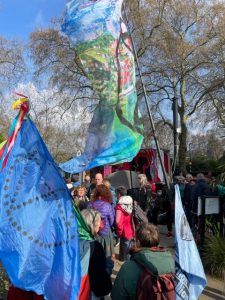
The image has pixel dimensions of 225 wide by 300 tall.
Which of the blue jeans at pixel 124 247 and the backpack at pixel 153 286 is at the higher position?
the backpack at pixel 153 286

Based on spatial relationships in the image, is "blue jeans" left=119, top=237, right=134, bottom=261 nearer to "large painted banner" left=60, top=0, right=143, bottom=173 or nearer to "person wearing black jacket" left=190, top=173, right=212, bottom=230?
"large painted banner" left=60, top=0, right=143, bottom=173

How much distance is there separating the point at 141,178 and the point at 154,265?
714cm

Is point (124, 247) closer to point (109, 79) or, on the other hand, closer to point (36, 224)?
point (109, 79)

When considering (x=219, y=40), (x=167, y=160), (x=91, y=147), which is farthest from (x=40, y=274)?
(x=219, y=40)

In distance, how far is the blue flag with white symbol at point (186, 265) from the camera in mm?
2945

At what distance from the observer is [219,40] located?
23328 mm

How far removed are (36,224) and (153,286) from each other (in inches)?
41.8

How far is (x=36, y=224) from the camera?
10.4ft

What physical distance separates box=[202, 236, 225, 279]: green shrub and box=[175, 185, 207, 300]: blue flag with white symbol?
11.1ft

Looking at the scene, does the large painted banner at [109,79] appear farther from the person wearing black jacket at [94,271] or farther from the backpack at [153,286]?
the backpack at [153,286]

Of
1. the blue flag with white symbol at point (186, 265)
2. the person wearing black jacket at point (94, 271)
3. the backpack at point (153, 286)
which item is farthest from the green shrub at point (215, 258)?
the backpack at point (153, 286)

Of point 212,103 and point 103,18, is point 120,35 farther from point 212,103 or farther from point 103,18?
point 212,103

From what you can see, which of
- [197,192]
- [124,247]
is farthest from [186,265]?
[197,192]

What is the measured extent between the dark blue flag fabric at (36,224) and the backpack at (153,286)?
0.55 metres
